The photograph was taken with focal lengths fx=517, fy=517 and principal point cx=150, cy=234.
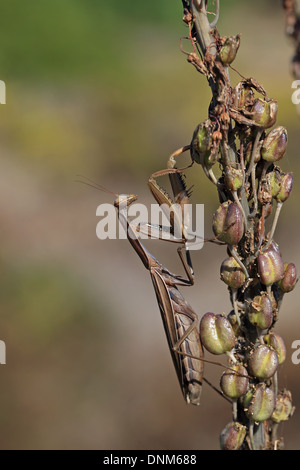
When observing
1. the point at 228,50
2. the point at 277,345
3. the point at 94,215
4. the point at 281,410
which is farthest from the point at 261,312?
the point at 94,215

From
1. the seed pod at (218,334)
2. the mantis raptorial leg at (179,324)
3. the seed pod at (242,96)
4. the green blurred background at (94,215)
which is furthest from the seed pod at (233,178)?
the green blurred background at (94,215)

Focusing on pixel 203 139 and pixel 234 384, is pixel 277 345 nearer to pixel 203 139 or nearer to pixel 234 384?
pixel 234 384

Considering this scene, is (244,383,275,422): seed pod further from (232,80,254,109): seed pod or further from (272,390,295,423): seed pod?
(232,80,254,109): seed pod

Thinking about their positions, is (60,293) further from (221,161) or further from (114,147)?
(221,161)

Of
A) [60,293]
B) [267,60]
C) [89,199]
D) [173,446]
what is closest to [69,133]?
[89,199]

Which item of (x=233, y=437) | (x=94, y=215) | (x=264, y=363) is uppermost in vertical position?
(x=94, y=215)

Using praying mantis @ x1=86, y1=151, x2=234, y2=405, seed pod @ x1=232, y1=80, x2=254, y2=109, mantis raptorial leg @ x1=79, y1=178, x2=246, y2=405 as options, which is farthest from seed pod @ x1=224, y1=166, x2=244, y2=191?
mantis raptorial leg @ x1=79, y1=178, x2=246, y2=405

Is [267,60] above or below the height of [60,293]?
above
